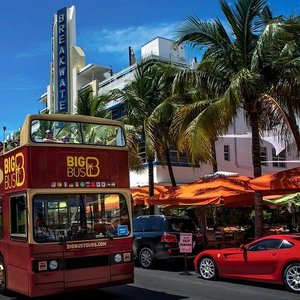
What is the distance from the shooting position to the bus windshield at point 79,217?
8922 mm

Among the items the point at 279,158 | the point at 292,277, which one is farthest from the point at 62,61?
the point at 292,277

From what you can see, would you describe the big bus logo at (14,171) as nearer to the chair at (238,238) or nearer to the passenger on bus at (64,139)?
the passenger on bus at (64,139)

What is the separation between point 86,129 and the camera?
10.5 meters

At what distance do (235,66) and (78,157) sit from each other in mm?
7388

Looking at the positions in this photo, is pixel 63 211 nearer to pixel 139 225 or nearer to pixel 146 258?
pixel 146 258

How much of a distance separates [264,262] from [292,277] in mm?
742

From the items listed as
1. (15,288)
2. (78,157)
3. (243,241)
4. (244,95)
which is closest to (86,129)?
(78,157)

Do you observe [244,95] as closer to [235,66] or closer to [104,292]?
[235,66]

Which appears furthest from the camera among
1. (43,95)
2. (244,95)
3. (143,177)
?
(43,95)

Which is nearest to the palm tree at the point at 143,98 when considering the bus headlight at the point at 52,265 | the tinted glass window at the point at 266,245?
the tinted glass window at the point at 266,245

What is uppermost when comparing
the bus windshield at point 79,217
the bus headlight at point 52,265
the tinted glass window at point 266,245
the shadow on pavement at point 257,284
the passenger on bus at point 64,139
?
the passenger on bus at point 64,139

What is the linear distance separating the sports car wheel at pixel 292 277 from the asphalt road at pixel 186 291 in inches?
6.0

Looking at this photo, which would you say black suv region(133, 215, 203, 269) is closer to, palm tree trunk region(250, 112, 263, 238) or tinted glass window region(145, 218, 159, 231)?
tinted glass window region(145, 218, 159, 231)

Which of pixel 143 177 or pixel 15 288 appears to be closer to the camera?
pixel 15 288
